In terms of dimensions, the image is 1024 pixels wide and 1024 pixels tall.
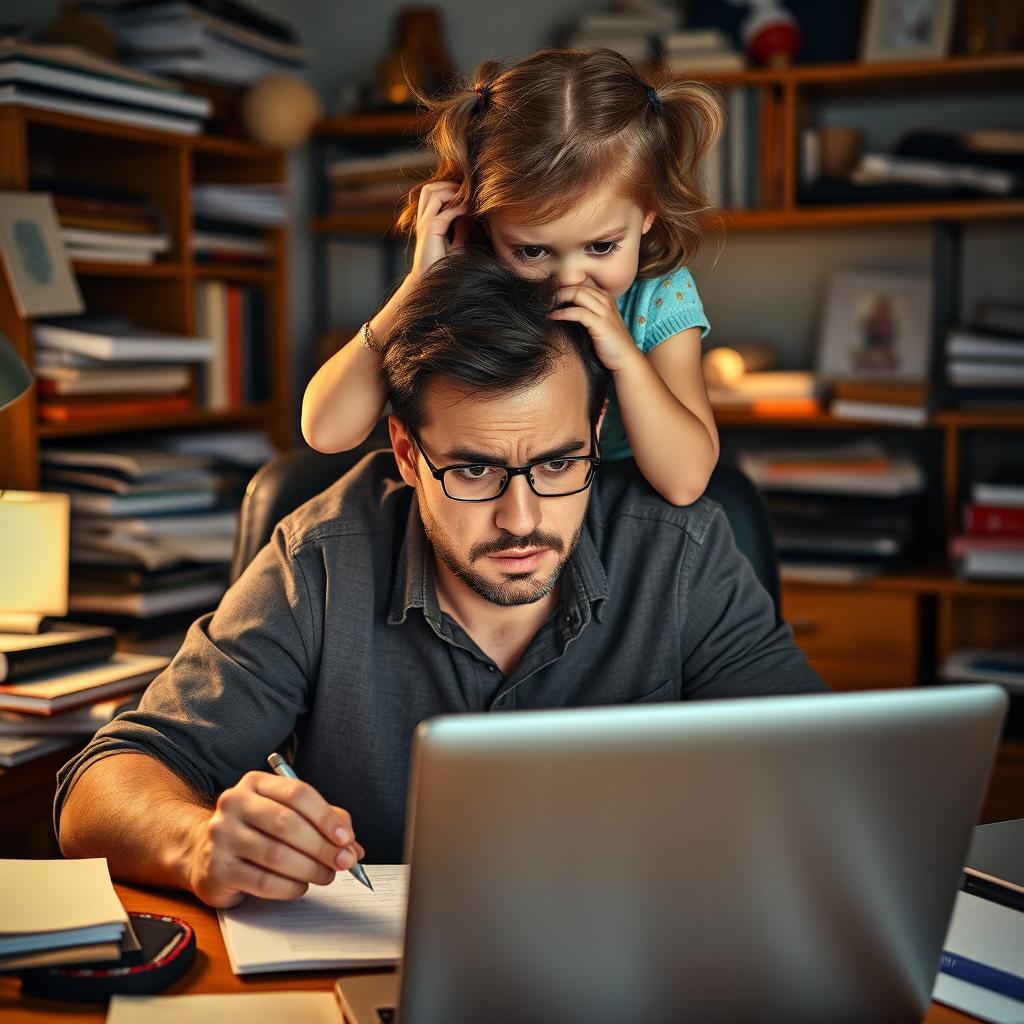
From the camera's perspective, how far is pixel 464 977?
0.76 meters

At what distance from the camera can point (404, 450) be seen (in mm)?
1454

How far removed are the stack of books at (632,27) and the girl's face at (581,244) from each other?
170 cm

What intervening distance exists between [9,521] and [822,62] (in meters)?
2.18

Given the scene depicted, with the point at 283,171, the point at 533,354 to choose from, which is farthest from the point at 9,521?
the point at 283,171

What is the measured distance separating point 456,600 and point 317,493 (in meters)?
0.30

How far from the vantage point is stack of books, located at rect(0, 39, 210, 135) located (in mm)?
2266

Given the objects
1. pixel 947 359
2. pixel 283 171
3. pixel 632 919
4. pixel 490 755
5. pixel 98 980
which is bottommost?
pixel 98 980

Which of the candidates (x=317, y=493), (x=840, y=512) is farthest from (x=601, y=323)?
(x=840, y=512)

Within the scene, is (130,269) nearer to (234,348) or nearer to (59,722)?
(234,348)

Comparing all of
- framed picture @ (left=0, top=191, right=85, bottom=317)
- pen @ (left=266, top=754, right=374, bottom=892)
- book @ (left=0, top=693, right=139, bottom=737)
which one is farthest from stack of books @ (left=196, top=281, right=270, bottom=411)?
pen @ (left=266, top=754, right=374, bottom=892)

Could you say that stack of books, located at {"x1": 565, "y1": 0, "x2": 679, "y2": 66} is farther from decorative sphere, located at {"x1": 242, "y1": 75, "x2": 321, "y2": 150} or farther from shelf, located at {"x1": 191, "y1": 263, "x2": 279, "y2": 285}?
shelf, located at {"x1": 191, "y1": 263, "x2": 279, "y2": 285}

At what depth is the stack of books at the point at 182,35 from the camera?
2803 millimetres

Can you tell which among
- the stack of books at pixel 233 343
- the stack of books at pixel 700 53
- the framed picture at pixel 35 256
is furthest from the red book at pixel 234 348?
the stack of books at pixel 700 53

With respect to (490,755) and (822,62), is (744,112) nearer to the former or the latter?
(822,62)
